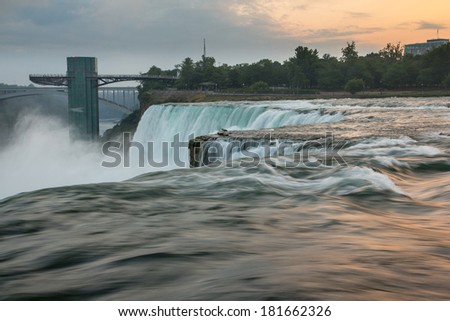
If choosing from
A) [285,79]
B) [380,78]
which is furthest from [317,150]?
[285,79]

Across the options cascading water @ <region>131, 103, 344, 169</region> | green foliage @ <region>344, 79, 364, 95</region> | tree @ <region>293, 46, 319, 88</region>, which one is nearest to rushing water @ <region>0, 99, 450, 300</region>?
cascading water @ <region>131, 103, 344, 169</region>

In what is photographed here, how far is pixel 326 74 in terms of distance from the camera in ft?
279

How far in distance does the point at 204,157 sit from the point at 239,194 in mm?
6575

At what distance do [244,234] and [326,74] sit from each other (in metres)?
80.8

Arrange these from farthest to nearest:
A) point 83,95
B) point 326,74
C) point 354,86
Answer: point 83,95 < point 326,74 < point 354,86

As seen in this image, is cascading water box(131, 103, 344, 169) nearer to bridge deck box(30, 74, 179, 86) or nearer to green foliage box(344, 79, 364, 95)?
green foliage box(344, 79, 364, 95)

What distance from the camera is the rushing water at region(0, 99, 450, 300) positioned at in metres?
4.75

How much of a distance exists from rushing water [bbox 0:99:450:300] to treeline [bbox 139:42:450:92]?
60366 millimetres

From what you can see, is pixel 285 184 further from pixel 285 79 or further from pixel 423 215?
pixel 285 79

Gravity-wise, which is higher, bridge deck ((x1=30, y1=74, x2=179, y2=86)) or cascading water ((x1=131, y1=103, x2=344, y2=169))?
bridge deck ((x1=30, y1=74, x2=179, y2=86))

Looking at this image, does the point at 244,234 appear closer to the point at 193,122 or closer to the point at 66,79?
the point at 193,122

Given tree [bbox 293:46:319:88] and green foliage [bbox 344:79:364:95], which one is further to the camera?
tree [bbox 293:46:319:88]

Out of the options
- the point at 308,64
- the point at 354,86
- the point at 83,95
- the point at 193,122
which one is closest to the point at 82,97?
the point at 83,95

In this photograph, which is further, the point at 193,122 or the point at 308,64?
the point at 308,64
